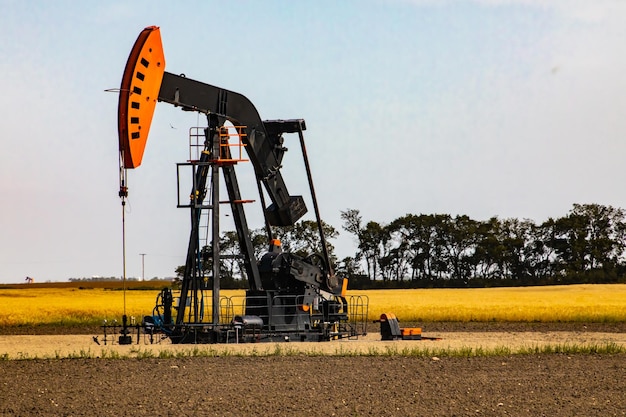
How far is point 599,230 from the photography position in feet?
254

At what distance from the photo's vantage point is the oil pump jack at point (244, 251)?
17.8m

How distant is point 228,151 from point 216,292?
267 centimetres

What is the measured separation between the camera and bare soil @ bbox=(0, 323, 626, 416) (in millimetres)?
10297

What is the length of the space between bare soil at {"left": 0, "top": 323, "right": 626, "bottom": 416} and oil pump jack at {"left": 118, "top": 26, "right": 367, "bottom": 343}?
214cm

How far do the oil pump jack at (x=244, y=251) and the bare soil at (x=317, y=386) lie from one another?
214 cm

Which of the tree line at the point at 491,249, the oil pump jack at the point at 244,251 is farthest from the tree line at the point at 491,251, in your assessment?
the oil pump jack at the point at 244,251

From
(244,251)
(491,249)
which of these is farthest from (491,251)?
(244,251)

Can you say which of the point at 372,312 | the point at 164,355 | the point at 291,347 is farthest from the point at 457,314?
the point at 164,355

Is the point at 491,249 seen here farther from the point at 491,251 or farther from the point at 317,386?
the point at 317,386

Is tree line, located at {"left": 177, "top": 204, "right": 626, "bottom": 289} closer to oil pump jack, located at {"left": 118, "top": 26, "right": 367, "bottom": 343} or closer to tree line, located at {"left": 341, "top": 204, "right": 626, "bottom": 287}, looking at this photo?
tree line, located at {"left": 341, "top": 204, "right": 626, "bottom": 287}

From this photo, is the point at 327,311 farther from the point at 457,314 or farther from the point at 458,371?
the point at 457,314

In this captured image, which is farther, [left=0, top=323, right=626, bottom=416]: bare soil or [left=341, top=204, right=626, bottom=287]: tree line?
[left=341, top=204, right=626, bottom=287]: tree line

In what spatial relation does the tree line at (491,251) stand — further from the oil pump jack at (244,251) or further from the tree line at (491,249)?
the oil pump jack at (244,251)

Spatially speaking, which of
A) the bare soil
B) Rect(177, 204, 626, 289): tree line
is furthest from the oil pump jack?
Rect(177, 204, 626, 289): tree line
